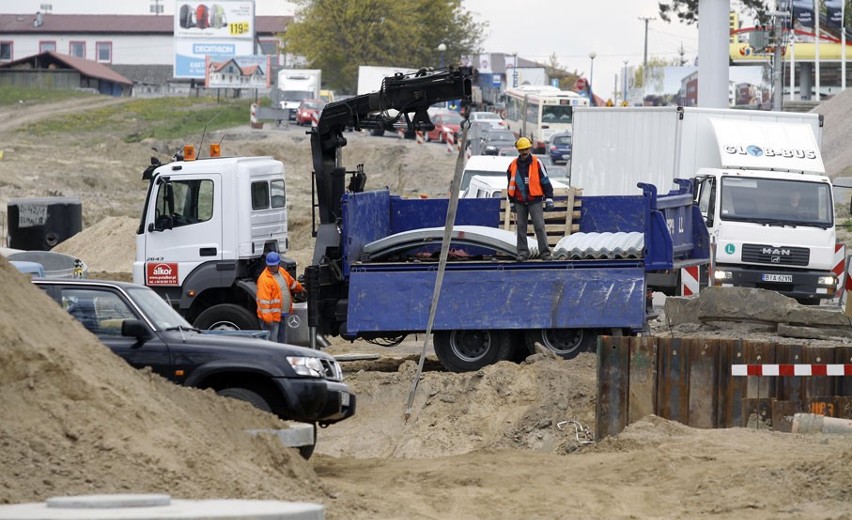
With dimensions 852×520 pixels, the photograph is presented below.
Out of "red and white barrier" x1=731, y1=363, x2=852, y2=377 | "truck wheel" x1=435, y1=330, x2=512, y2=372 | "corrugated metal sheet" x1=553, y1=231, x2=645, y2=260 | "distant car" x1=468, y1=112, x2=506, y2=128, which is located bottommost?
"truck wheel" x1=435, y1=330, x2=512, y2=372

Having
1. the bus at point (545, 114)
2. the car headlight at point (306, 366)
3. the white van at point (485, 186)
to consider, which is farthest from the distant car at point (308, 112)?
the car headlight at point (306, 366)

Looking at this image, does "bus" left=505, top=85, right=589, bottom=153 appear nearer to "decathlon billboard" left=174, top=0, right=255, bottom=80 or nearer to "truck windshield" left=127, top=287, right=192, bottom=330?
"decathlon billboard" left=174, top=0, right=255, bottom=80

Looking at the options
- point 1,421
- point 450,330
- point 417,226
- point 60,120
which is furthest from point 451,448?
point 60,120

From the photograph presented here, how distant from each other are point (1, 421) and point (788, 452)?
6206mm

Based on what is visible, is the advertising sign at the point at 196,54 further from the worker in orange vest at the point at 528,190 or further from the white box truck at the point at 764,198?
the worker in orange vest at the point at 528,190

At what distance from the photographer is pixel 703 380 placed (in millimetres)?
12953

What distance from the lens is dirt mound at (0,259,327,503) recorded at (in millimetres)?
8273

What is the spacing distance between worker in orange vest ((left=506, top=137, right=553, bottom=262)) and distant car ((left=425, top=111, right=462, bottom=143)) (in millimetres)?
41776

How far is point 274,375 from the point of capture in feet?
35.7

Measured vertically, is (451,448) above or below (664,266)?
below

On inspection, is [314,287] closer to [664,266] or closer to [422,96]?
[422,96]

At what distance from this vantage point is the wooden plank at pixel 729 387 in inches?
509

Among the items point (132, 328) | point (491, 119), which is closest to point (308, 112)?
point (491, 119)

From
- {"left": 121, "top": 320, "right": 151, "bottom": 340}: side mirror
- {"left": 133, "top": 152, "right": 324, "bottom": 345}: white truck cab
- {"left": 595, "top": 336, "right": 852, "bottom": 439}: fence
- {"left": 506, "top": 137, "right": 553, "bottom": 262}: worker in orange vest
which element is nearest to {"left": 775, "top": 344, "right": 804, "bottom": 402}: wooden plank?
{"left": 595, "top": 336, "right": 852, "bottom": 439}: fence
